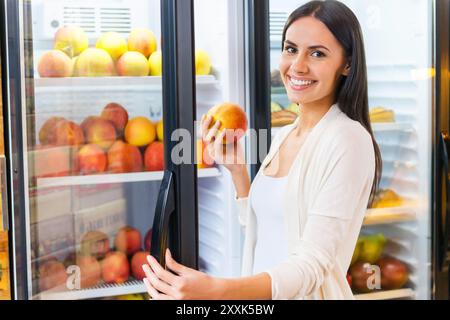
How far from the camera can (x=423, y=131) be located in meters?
2.46

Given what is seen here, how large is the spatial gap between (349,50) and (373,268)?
0.78m

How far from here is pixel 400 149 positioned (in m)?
2.48

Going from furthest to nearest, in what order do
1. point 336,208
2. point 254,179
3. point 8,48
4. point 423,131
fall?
point 423,131 < point 8,48 < point 254,179 < point 336,208

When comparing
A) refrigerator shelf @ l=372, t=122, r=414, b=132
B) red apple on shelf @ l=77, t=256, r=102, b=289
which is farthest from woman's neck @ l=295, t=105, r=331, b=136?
red apple on shelf @ l=77, t=256, r=102, b=289

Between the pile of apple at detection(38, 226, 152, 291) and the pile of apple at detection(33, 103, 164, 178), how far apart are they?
0.22 m

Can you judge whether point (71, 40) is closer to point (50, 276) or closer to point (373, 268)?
point (50, 276)

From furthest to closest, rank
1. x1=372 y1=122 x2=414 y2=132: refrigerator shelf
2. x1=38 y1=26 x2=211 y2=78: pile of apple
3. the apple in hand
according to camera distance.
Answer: x1=372 y1=122 x2=414 y2=132: refrigerator shelf, x1=38 y1=26 x2=211 y2=78: pile of apple, the apple in hand

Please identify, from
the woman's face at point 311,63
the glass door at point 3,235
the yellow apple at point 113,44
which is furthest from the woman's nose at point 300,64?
the glass door at point 3,235

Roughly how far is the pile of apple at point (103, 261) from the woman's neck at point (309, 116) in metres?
0.66

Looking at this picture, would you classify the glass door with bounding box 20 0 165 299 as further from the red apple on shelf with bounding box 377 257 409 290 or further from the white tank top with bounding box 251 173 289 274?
the red apple on shelf with bounding box 377 257 409 290

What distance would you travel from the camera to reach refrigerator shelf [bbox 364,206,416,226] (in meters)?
2.42
